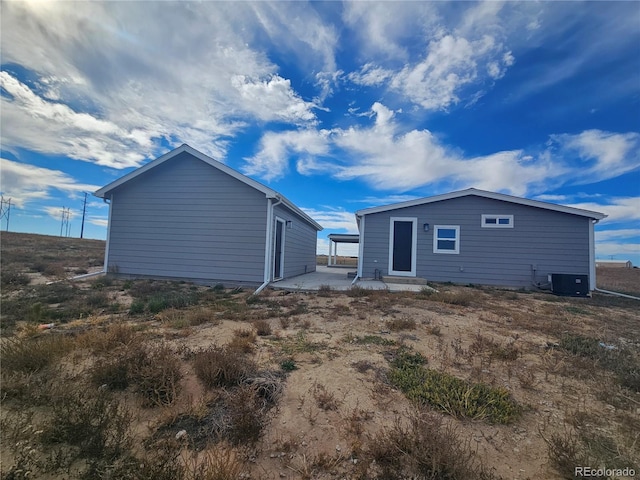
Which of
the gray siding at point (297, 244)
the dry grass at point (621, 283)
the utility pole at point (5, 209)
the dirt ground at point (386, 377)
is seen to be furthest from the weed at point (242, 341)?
the utility pole at point (5, 209)

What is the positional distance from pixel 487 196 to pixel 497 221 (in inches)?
40.7

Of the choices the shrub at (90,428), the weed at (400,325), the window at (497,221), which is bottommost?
the shrub at (90,428)

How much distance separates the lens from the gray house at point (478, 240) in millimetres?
10078

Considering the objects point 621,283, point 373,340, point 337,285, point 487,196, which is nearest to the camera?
point 373,340

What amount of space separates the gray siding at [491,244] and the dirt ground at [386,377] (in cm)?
412

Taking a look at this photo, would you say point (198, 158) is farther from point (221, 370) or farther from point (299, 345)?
point (221, 370)

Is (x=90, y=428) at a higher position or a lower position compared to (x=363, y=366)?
lower

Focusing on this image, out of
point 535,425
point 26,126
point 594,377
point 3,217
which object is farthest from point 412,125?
point 3,217

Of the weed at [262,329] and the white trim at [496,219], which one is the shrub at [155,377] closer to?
the weed at [262,329]

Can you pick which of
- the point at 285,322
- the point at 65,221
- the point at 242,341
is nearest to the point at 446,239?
the point at 285,322

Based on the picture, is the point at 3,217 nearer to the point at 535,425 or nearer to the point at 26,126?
the point at 26,126

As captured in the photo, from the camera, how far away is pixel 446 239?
35.8 feet

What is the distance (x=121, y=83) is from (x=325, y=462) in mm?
10570

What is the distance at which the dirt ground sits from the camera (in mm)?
1867
